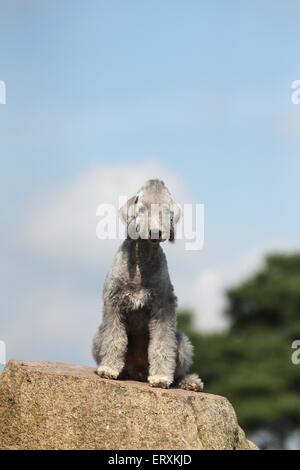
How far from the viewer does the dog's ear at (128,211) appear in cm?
1204

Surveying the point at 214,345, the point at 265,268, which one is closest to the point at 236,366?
the point at 214,345

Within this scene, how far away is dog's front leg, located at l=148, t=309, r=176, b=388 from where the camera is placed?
Answer: 40.5 feet

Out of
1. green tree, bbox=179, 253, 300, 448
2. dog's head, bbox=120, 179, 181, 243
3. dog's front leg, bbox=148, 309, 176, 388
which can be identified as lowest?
green tree, bbox=179, 253, 300, 448

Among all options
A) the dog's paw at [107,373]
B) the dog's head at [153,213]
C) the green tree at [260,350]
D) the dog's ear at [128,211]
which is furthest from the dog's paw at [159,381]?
the green tree at [260,350]

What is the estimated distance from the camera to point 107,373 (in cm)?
1228

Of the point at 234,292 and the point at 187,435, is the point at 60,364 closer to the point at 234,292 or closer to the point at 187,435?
the point at 187,435

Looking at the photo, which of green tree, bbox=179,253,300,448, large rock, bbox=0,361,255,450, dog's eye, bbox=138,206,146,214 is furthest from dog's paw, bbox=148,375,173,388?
green tree, bbox=179,253,300,448

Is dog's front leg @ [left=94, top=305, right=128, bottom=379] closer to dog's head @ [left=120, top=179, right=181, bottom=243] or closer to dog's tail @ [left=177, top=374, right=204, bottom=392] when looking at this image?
dog's tail @ [left=177, top=374, right=204, bottom=392]

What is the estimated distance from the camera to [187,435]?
1192 centimetres

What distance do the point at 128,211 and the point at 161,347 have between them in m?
1.81

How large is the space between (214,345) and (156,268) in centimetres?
3000

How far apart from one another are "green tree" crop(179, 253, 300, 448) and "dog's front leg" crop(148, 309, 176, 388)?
90.5ft

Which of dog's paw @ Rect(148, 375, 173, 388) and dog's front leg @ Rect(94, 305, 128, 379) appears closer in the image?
dog's paw @ Rect(148, 375, 173, 388)
